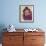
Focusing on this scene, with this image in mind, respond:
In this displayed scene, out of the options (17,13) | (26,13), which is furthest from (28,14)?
(17,13)

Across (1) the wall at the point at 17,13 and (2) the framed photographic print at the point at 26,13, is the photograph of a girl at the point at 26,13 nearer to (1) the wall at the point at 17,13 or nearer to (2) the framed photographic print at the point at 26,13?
(2) the framed photographic print at the point at 26,13

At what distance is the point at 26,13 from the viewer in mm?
4070

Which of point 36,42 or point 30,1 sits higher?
point 30,1

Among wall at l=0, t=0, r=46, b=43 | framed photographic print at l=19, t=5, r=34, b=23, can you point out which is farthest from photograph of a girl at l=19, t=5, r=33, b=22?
wall at l=0, t=0, r=46, b=43

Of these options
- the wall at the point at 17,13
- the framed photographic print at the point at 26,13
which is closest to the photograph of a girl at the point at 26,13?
the framed photographic print at the point at 26,13

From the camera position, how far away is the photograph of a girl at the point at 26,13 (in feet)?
13.2

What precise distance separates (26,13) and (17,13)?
11.2 inches

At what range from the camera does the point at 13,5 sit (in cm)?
404

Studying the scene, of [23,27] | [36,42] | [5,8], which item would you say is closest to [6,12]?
[5,8]

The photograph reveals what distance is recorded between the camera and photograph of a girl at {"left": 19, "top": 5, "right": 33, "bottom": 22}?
13.2ft

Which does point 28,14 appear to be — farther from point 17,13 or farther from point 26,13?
point 17,13

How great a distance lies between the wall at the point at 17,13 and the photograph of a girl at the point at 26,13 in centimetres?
12

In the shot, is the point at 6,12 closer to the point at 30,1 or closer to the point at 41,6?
the point at 30,1

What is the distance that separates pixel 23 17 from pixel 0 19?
73 cm
